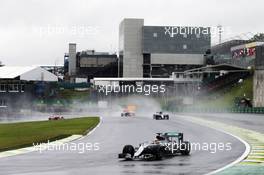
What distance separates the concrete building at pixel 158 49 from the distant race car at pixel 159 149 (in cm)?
12169

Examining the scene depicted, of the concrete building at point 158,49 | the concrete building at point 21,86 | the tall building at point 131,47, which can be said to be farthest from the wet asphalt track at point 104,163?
the tall building at point 131,47

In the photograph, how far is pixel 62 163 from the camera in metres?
24.6

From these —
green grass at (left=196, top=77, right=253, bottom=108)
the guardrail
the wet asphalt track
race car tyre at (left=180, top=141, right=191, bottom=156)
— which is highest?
green grass at (left=196, top=77, right=253, bottom=108)

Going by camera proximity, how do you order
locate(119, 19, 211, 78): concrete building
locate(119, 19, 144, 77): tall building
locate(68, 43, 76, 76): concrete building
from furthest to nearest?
locate(68, 43, 76, 76): concrete building < locate(119, 19, 144, 77): tall building < locate(119, 19, 211, 78): concrete building

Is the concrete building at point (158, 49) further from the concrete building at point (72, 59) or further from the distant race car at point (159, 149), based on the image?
the distant race car at point (159, 149)

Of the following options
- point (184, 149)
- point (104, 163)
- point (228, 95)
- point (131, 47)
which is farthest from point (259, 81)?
point (104, 163)

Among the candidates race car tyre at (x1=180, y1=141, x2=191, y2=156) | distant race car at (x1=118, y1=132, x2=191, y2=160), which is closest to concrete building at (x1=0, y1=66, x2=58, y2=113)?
distant race car at (x1=118, y1=132, x2=191, y2=160)

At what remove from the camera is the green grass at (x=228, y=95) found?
11042cm

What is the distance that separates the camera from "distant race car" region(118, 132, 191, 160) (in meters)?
25.7

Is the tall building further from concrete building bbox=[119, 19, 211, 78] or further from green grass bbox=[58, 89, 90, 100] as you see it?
green grass bbox=[58, 89, 90, 100]

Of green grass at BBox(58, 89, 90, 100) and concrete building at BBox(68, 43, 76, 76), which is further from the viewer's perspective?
concrete building at BBox(68, 43, 76, 76)

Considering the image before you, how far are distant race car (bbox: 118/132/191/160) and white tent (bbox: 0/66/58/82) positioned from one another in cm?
11473

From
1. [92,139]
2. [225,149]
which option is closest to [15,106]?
[92,139]

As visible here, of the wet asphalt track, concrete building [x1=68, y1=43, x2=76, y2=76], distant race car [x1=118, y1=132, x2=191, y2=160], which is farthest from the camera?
concrete building [x1=68, y1=43, x2=76, y2=76]
